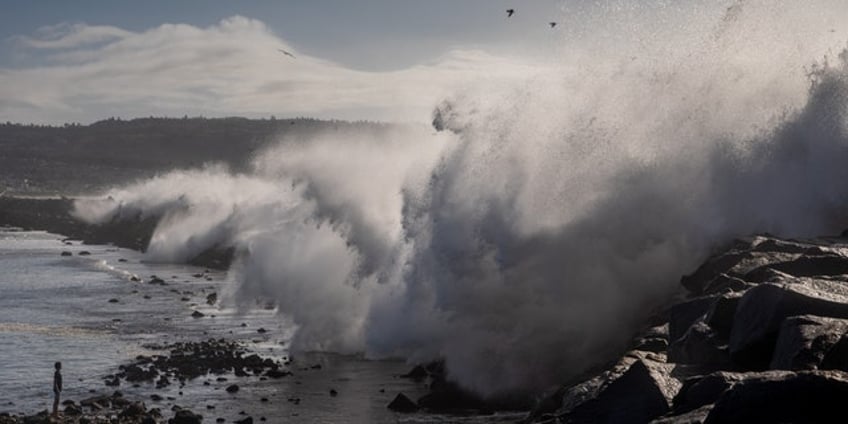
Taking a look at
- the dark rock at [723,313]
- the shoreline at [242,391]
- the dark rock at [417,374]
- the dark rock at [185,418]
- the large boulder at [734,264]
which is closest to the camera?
the dark rock at [723,313]

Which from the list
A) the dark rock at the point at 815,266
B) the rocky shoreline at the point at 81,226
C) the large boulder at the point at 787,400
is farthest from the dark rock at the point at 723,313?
the rocky shoreline at the point at 81,226

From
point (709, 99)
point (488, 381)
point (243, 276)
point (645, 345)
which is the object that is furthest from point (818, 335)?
point (243, 276)

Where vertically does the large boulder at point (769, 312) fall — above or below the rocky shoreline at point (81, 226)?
above

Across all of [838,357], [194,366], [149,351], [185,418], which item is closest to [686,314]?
[838,357]

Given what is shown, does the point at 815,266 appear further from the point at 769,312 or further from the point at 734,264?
the point at 769,312

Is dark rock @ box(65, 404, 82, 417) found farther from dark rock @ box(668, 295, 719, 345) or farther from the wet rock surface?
dark rock @ box(668, 295, 719, 345)

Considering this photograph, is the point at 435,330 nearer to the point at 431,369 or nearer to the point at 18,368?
the point at 431,369

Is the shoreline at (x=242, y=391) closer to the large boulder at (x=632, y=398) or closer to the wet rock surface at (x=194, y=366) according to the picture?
the wet rock surface at (x=194, y=366)
